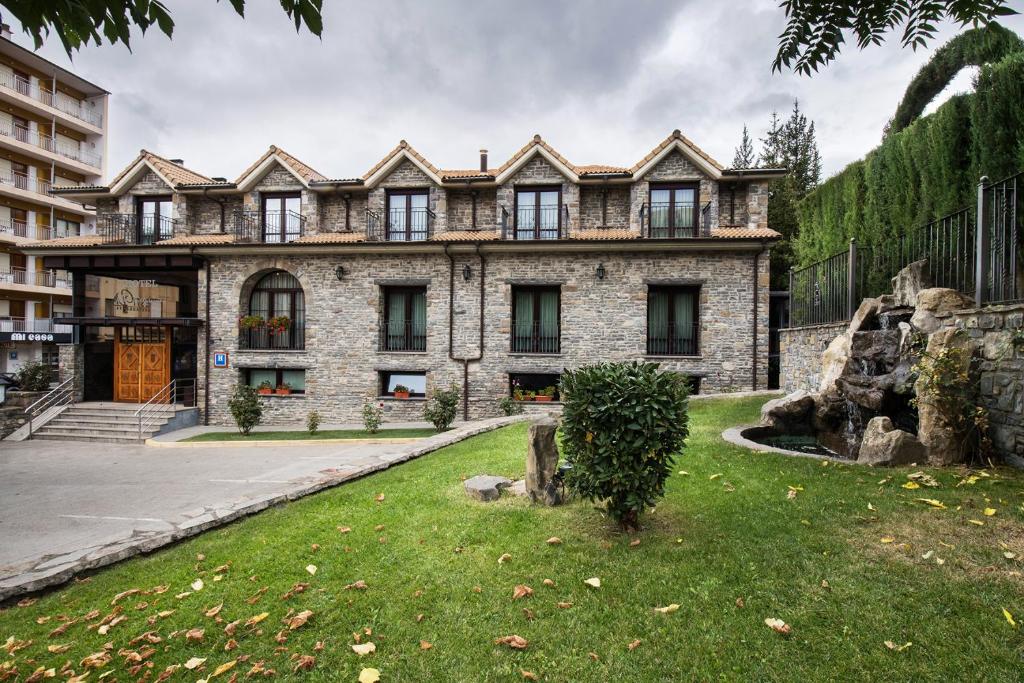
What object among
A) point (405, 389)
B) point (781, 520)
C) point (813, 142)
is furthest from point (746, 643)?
point (813, 142)

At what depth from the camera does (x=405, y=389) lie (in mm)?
16438

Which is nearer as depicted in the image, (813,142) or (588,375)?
(588,375)

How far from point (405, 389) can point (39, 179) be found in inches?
1238

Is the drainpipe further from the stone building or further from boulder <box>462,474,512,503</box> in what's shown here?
boulder <box>462,474,512,503</box>

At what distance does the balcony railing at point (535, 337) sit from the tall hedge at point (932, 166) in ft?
28.0

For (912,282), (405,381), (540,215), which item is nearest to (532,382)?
(405,381)

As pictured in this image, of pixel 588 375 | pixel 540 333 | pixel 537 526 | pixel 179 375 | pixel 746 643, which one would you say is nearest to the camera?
pixel 746 643

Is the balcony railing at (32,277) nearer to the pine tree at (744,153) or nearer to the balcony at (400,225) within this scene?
the balcony at (400,225)

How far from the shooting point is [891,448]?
578 centimetres

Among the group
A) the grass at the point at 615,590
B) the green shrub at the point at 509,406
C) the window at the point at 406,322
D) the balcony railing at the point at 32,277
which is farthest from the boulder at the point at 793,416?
the balcony railing at the point at 32,277

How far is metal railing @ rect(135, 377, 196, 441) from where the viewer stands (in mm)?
15867

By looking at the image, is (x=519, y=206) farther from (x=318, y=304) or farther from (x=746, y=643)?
(x=746, y=643)

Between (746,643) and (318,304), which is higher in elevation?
(318,304)

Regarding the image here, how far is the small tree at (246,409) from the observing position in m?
14.9
